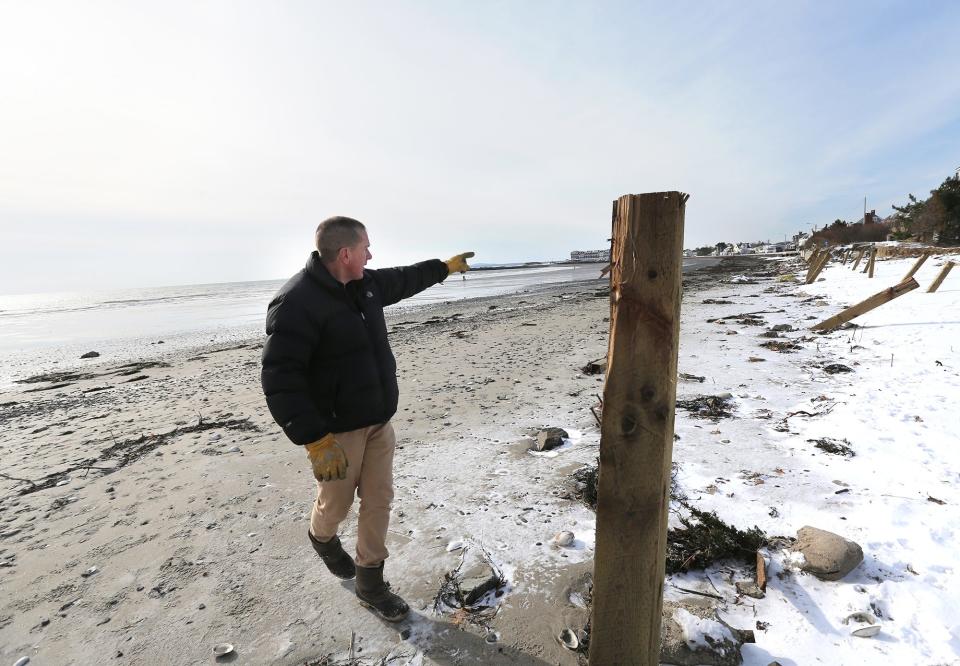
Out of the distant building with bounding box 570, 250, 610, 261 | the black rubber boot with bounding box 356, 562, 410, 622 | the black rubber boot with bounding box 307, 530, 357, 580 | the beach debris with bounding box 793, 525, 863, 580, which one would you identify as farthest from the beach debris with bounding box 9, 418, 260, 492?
the distant building with bounding box 570, 250, 610, 261

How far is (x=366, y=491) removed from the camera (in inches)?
113

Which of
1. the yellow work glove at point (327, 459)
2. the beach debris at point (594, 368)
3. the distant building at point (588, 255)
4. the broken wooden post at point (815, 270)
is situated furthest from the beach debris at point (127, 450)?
the distant building at point (588, 255)

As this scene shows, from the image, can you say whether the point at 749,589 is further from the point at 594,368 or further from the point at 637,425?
the point at 594,368

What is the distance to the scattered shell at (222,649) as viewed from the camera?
105 inches

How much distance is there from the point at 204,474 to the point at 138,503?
669mm

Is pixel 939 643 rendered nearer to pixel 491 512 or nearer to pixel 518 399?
pixel 491 512

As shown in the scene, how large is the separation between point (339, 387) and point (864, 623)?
3.30 metres

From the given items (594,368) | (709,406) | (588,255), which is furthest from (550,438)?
(588,255)

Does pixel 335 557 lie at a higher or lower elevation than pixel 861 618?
higher

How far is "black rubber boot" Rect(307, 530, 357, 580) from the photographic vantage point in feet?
9.98

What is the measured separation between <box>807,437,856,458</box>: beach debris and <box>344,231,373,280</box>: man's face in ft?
16.1

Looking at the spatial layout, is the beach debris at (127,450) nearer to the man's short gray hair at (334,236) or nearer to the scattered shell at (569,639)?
the man's short gray hair at (334,236)

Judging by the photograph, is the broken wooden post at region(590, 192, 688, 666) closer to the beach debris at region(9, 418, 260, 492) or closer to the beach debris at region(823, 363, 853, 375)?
the beach debris at region(9, 418, 260, 492)

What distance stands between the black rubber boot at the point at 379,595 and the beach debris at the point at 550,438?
2.67 m
